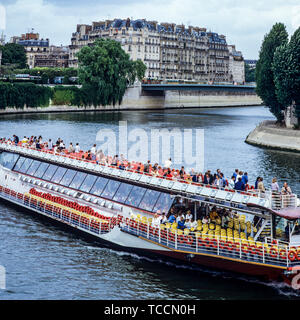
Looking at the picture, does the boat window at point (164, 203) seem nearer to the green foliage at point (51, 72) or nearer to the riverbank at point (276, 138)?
the riverbank at point (276, 138)

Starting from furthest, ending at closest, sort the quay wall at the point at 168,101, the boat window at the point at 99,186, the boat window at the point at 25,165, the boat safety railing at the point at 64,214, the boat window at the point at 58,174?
the quay wall at the point at 168,101, the boat window at the point at 25,165, the boat window at the point at 58,174, the boat window at the point at 99,186, the boat safety railing at the point at 64,214

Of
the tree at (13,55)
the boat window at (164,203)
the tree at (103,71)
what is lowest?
the boat window at (164,203)

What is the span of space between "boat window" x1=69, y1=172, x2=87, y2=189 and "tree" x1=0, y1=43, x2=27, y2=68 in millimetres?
119502

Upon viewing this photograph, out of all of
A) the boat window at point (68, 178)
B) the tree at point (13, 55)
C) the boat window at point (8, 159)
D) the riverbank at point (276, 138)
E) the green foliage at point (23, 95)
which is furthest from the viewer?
the tree at point (13, 55)

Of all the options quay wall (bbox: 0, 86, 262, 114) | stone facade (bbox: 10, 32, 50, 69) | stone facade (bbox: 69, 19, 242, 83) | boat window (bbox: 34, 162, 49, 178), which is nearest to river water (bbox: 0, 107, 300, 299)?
boat window (bbox: 34, 162, 49, 178)

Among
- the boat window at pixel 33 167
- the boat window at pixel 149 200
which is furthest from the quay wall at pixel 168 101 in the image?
the boat window at pixel 149 200

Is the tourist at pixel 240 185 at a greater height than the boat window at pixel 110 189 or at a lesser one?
greater

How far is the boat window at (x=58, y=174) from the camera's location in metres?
30.9

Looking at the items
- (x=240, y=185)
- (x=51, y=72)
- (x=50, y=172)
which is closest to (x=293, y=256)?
(x=240, y=185)

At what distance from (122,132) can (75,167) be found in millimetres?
39441

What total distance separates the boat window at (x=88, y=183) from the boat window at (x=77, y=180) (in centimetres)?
31

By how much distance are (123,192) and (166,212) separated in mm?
3173

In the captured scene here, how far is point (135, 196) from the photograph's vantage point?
2602 cm
